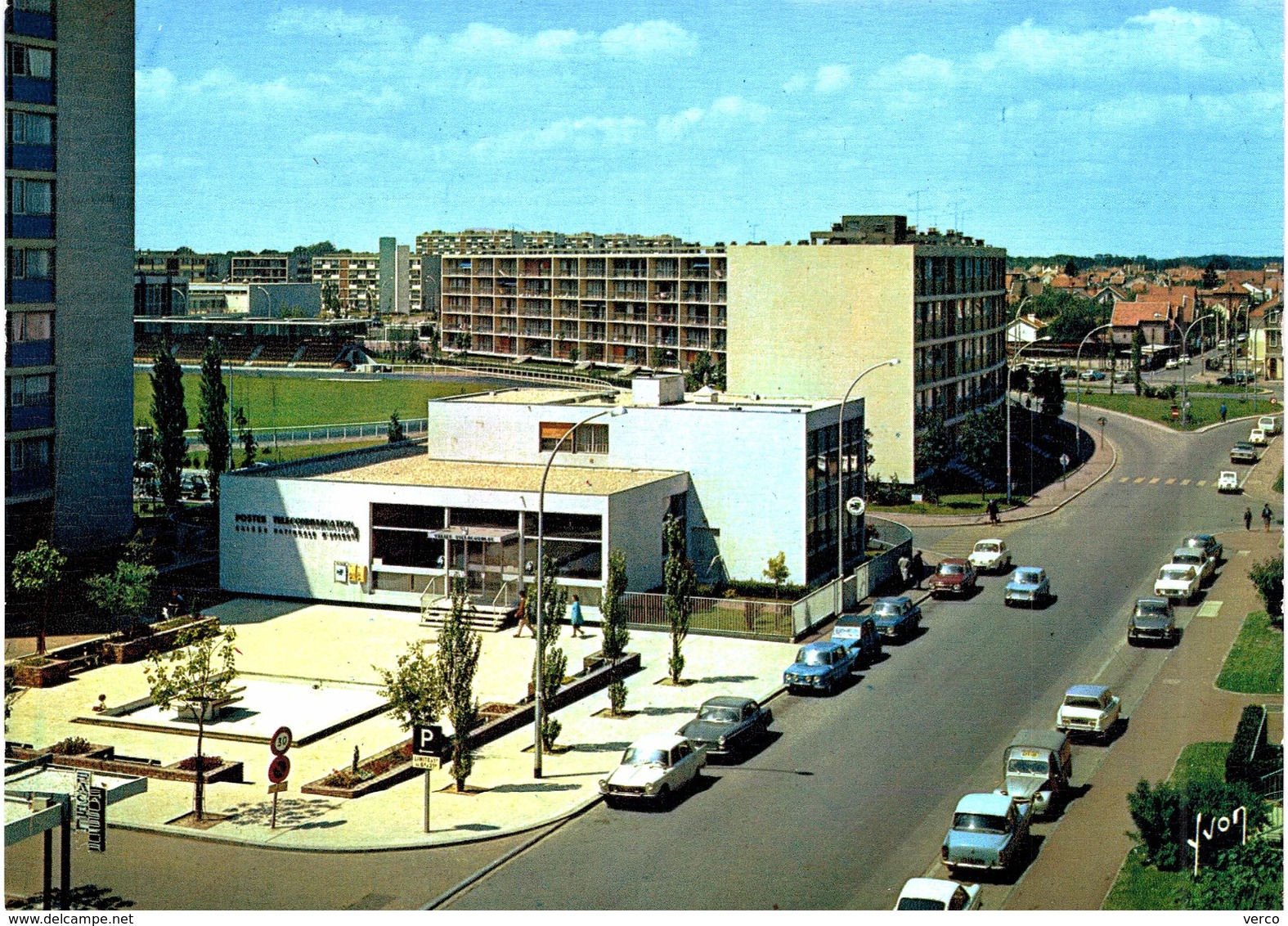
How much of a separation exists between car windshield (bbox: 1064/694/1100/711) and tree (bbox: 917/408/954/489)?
3891 centimetres

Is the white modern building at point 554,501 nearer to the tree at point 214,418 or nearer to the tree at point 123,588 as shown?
the tree at point 123,588

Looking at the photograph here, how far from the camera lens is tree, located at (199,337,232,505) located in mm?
65875

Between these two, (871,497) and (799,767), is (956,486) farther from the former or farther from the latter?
(799,767)

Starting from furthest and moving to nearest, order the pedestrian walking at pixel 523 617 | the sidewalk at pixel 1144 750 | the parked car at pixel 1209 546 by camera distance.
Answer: the parked car at pixel 1209 546 < the pedestrian walking at pixel 523 617 < the sidewalk at pixel 1144 750

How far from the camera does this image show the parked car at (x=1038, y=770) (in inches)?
1094

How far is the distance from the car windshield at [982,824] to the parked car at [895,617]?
17.3 meters

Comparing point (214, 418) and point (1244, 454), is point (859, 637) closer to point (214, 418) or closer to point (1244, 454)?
point (214, 418)

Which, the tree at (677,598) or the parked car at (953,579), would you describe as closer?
the tree at (677,598)

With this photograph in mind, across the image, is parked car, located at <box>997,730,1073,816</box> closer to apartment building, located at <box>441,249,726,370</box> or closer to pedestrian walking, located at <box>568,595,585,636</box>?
pedestrian walking, located at <box>568,595,585,636</box>

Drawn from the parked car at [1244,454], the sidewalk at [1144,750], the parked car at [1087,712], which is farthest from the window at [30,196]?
the parked car at [1244,454]

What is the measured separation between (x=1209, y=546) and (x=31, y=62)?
4187cm

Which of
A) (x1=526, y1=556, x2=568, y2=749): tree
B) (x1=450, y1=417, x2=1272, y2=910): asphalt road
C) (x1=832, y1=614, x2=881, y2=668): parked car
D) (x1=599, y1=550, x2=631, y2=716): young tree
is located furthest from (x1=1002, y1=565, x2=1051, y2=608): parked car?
(x1=526, y1=556, x2=568, y2=749): tree

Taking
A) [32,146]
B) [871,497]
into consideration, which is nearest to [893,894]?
[32,146]

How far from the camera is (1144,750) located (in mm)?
32406
